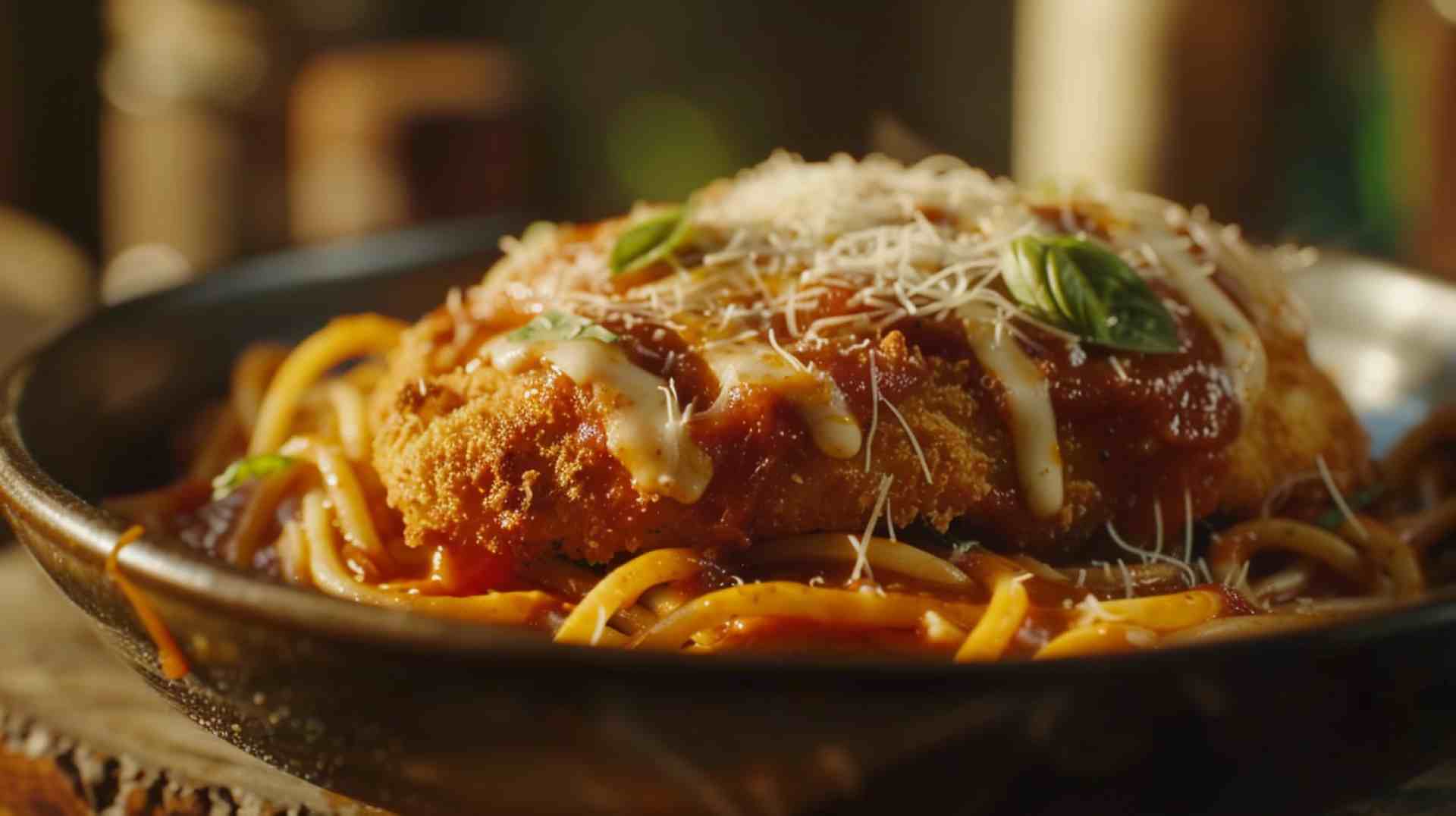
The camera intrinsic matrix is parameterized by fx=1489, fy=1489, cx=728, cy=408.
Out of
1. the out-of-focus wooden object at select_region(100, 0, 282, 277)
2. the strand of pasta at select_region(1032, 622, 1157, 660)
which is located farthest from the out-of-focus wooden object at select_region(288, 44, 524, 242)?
the strand of pasta at select_region(1032, 622, 1157, 660)

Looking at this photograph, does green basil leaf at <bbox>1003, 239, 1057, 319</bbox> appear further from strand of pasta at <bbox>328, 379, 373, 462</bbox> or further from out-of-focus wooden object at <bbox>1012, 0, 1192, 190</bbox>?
out-of-focus wooden object at <bbox>1012, 0, 1192, 190</bbox>

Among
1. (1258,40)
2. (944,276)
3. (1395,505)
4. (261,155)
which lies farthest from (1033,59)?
(944,276)

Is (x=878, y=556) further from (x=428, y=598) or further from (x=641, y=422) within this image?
(x=428, y=598)

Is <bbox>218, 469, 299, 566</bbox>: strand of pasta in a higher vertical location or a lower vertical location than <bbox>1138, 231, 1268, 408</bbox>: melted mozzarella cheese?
lower

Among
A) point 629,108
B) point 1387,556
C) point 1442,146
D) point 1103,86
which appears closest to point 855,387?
point 1387,556

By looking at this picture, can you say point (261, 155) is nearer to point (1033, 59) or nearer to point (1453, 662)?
point (1033, 59)

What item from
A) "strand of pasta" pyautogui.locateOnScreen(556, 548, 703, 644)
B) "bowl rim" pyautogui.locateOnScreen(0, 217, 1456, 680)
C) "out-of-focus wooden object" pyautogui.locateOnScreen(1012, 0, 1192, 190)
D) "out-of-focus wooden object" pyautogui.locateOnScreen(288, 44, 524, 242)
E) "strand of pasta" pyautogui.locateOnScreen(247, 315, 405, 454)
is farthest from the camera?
"out-of-focus wooden object" pyautogui.locateOnScreen(288, 44, 524, 242)
